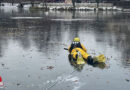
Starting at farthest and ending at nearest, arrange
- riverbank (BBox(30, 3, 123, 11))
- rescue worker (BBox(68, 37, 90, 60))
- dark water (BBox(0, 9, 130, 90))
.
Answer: riverbank (BBox(30, 3, 123, 11)) → rescue worker (BBox(68, 37, 90, 60)) → dark water (BBox(0, 9, 130, 90))

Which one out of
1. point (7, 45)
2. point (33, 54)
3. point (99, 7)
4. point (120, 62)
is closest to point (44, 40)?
point (7, 45)

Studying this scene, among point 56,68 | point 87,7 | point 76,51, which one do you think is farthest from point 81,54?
point 87,7

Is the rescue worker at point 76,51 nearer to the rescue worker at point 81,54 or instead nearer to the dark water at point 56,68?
the rescue worker at point 81,54

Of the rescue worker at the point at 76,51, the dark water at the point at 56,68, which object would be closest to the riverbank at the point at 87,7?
the dark water at the point at 56,68

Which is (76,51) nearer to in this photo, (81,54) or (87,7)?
(81,54)

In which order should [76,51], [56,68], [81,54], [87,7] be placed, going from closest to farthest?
[56,68], [81,54], [76,51], [87,7]

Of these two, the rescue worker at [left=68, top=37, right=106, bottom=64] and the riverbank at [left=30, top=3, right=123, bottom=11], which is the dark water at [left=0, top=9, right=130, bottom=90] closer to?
the rescue worker at [left=68, top=37, right=106, bottom=64]

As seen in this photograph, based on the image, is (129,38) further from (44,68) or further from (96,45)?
(44,68)

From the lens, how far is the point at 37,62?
1383cm

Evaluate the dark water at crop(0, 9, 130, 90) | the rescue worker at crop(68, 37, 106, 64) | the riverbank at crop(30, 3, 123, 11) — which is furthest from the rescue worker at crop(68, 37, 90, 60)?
the riverbank at crop(30, 3, 123, 11)

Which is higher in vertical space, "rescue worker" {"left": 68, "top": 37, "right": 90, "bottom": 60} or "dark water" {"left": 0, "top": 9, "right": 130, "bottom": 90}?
"rescue worker" {"left": 68, "top": 37, "right": 90, "bottom": 60}

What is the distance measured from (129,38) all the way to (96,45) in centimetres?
445

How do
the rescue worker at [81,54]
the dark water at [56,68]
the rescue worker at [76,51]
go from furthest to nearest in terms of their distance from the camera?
1. the rescue worker at [76,51]
2. the rescue worker at [81,54]
3. the dark water at [56,68]

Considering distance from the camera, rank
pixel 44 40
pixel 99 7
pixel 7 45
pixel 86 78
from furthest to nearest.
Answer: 1. pixel 99 7
2. pixel 44 40
3. pixel 7 45
4. pixel 86 78
